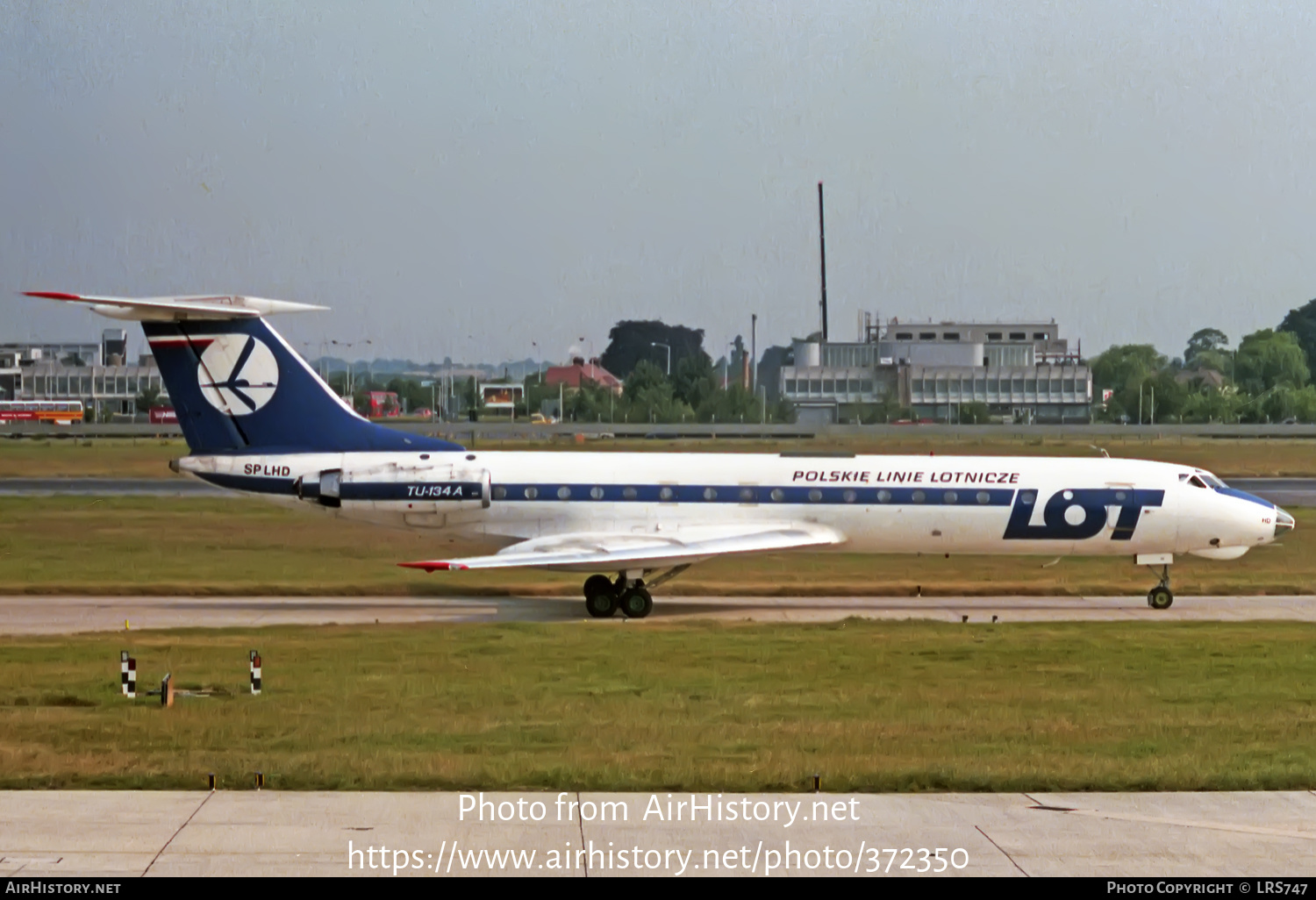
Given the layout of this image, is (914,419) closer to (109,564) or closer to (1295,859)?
(109,564)

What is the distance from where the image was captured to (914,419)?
10600cm

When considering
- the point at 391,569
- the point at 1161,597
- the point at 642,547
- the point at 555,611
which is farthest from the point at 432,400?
the point at 1161,597

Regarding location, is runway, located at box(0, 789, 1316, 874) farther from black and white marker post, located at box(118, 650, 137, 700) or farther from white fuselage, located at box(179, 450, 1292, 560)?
white fuselage, located at box(179, 450, 1292, 560)

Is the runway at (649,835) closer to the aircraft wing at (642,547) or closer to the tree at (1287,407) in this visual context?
the aircraft wing at (642,547)

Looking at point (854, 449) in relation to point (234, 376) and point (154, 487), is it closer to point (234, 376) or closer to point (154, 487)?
point (154, 487)

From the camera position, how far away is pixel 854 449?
6669 centimetres

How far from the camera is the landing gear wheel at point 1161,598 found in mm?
28938

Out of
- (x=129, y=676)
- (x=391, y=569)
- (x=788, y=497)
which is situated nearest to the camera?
(x=129, y=676)

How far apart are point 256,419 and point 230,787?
659 inches

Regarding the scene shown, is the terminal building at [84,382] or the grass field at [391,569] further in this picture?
the terminal building at [84,382]

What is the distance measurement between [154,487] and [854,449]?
93.4 feet

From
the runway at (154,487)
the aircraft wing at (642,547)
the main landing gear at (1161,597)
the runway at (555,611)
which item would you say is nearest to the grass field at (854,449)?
the runway at (154,487)

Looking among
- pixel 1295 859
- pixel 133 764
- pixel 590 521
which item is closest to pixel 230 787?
pixel 133 764

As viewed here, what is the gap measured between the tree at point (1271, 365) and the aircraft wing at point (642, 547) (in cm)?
13236
